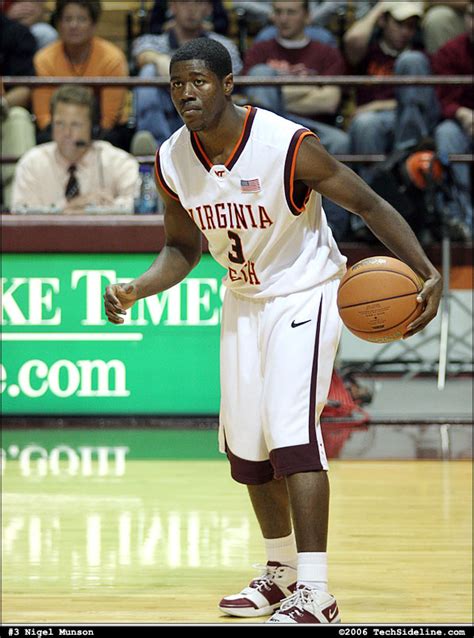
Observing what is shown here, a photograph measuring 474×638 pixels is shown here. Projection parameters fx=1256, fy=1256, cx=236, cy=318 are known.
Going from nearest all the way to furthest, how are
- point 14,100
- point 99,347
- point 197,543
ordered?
point 197,543
point 99,347
point 14,100

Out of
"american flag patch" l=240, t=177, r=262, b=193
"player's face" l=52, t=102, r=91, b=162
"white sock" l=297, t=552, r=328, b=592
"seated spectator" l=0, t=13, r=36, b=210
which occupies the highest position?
"seated spectator" l=0, t=13, r=36, b=210

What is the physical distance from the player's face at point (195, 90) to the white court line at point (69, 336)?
405 cm

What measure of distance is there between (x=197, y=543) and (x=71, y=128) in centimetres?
402

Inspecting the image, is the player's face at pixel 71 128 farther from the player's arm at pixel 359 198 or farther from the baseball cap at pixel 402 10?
the player's arm at pixel 359 198

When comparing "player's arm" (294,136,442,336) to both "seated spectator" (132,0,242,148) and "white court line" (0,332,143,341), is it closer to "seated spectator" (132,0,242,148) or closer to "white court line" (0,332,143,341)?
"white court line" (0,332,143,341)

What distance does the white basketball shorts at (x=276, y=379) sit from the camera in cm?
369

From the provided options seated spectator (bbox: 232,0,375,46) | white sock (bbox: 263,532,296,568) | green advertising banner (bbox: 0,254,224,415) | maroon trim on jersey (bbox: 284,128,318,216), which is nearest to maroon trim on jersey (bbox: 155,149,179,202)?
maroon trim on jersey (bbox: 284,128,318,216)

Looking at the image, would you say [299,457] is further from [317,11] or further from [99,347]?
[317,11]

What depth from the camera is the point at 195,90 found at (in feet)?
11.9

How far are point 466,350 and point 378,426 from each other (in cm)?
176

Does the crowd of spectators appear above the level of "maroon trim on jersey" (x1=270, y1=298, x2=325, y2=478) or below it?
above

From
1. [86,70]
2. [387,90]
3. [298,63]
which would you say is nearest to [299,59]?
[298,63]

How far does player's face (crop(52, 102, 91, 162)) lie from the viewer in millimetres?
8102

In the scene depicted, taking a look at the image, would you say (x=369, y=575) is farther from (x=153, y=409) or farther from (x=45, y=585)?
(x=153, y=409)
